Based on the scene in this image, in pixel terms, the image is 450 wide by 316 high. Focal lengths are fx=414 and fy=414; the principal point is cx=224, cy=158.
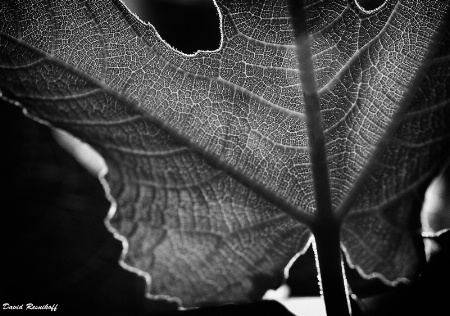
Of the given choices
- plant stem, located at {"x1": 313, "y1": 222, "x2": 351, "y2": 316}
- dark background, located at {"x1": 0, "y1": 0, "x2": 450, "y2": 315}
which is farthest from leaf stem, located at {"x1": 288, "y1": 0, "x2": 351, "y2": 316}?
dark background, located at {"x1": 0, "y1": 0, "x2": 450, "y2": 315}

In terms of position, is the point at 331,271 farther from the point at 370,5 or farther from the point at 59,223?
the point at 59,223

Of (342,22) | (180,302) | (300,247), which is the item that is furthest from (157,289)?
(342,22)

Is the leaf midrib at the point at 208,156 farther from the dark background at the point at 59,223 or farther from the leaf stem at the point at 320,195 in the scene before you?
the dark background at the point at 59,223

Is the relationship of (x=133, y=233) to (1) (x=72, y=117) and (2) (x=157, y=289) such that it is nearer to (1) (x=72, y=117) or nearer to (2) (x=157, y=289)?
(2) (x=157, y=289)

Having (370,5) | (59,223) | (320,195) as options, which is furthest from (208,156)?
(59,223)

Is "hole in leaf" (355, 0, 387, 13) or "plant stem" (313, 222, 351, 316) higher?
"hole in leaf" (355, 0, 387, 13)

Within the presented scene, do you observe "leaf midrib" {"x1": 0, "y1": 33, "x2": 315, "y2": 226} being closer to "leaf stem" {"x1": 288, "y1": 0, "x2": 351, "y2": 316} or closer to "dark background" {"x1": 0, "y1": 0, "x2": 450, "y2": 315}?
"leaf stem" {"x1": 288, "y1": 0, "x2": 351, "y2": 316}
